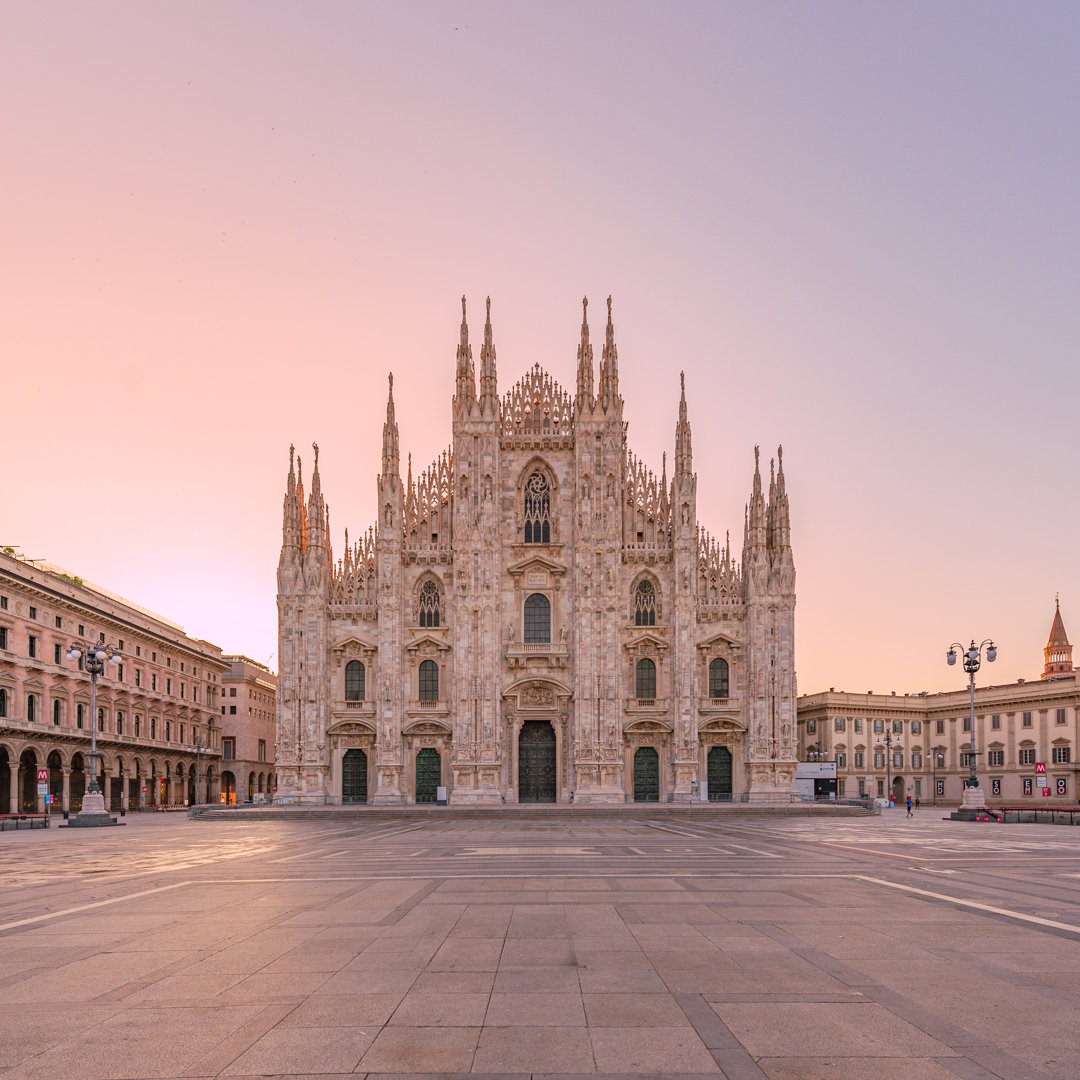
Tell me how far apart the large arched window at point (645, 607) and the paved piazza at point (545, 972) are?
36692 millimetres

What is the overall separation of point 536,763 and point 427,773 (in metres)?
5.98

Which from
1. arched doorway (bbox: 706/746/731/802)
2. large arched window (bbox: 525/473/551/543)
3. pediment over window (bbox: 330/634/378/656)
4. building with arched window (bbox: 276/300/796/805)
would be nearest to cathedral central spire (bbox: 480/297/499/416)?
building with arched window (bbox: 276/300/796/805)

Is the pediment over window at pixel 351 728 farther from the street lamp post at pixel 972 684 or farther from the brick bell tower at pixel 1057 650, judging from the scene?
the brick bell tower at pixel 1057 650

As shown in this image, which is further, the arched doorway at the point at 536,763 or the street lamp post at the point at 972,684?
the arched doorway at the point at 536,763

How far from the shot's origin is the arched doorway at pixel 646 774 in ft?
181

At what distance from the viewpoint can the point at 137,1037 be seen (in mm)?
7074

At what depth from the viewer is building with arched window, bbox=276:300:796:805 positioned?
5434cm

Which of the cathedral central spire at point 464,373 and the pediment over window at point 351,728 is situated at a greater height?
the cathedral central spire at point 464,373

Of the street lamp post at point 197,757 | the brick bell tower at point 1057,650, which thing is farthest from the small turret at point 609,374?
the brick bell tower at point 1057,650

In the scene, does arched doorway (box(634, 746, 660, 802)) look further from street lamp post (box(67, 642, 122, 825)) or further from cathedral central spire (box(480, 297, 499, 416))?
street lamp post (box(67, 642, 122, 825))

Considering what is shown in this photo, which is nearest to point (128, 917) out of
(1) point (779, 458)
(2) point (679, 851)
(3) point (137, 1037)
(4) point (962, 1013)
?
(3) point (137, 1037)

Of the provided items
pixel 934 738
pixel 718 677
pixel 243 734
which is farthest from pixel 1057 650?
pixel 243 734

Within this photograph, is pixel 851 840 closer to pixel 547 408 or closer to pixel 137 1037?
pixel 137 1037

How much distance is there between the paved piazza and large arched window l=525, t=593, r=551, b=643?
3668 cm
